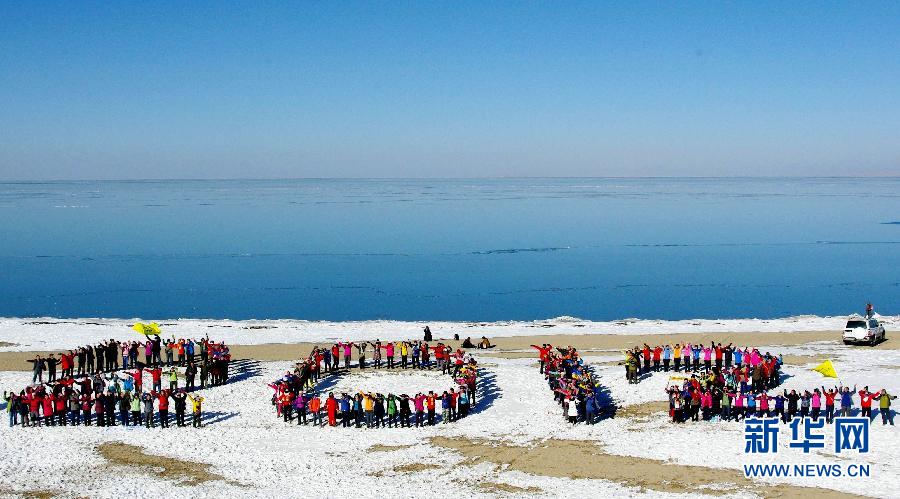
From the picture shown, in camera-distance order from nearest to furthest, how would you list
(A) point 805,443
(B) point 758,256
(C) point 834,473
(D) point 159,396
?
(C) point 834,473, (A) point 805,443, (D) point 159,396, (B) point 758,256

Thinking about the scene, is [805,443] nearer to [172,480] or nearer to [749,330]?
[172,480]

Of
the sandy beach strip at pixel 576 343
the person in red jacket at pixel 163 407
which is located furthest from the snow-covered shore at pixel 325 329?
the person in red jacket at pixel 163 407

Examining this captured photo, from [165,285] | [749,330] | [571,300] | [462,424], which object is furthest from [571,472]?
[165,285]

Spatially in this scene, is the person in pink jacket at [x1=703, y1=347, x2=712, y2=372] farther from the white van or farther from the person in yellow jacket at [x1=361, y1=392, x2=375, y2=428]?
the person in yellow jacket at [x1=361, y1=392, x2=375, y2=428]

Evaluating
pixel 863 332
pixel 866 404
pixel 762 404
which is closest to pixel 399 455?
pixel 762 404

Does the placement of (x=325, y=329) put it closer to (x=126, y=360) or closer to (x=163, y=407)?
(x=126, y=360)

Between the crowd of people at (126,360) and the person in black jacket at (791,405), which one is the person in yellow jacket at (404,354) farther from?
the person in black jacket at (791,405)

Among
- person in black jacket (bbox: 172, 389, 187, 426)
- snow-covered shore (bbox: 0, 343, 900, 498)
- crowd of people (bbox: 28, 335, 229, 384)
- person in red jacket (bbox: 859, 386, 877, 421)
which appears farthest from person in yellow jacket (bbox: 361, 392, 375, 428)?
person in red jacket (bbox: 859, 386, 877, 421)
